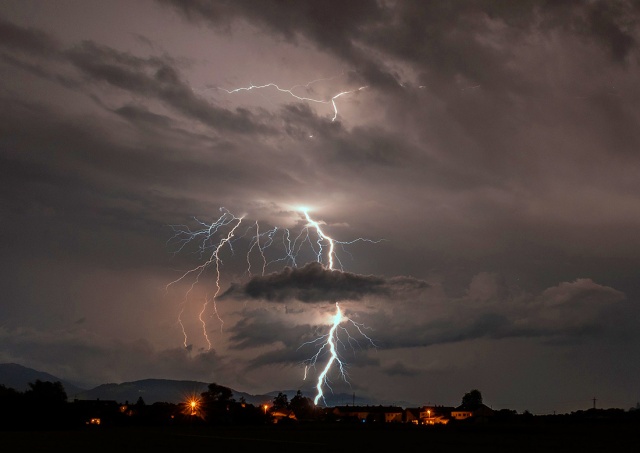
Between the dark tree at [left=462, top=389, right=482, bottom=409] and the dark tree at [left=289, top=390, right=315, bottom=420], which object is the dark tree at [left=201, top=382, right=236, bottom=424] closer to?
the dark tree at [left=289, top=390, right=315, bottom=420]

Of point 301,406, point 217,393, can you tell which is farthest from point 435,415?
point 217,393

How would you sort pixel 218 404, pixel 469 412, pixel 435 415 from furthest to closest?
pixel 469 412, pixel 435 415, pixel 218 404

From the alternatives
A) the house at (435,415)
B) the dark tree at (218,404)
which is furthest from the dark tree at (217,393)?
the house at (435,415)

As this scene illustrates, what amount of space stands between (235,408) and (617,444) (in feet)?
223

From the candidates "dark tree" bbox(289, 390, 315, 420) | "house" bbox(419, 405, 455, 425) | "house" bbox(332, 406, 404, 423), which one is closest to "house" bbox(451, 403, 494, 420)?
"house" bbox(419, 405, 455, 425)

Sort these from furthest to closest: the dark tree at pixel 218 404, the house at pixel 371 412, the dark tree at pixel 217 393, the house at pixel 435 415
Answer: the house at pixel 371 412
the house at pixel 435 415
the dark tree at pixel 217 393
the dark tree at pixel 218 404

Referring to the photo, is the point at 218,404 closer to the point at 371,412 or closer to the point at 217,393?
the point at 217,393

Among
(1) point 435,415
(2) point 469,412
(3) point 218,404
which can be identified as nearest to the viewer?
(3) point 218,404

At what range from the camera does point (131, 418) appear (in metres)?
88.6

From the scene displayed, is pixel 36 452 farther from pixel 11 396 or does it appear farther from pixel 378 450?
pixel 11 396

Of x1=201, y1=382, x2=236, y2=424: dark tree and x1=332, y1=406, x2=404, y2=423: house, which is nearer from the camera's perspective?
x1=201, y1=382, x2=236, y2=424: dark tree

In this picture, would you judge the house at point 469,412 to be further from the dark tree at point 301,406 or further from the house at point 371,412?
the dark tree at point 301,406

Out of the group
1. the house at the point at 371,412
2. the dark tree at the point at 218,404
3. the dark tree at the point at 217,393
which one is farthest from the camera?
the house at the point at 371,412

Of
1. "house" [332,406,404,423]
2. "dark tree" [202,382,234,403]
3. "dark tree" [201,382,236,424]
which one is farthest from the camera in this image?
"house" [332,406,404,423]
